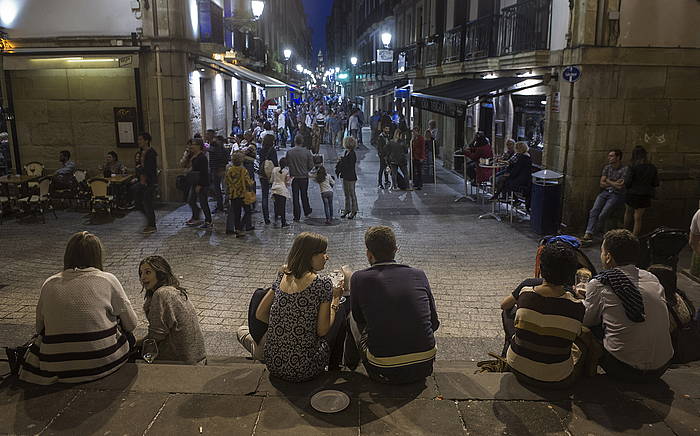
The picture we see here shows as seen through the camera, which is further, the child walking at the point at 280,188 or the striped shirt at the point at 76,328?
the child walking at the point at 280,188

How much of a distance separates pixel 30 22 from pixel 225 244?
25.2 ft

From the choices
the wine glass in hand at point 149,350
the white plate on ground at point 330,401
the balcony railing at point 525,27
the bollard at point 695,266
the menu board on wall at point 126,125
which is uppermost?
the balcony railing at point 525,27

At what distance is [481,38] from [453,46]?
2.90 m

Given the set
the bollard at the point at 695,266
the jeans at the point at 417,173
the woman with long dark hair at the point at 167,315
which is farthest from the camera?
the jeans at the point at 417,173

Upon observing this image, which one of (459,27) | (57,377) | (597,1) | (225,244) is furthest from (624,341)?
(459,27)

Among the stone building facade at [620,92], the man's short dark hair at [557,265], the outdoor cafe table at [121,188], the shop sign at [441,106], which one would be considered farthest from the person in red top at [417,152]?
the man's short dark hair at [557,265]

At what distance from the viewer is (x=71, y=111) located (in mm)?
13281

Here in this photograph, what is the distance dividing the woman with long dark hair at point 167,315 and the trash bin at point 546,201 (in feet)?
24.5

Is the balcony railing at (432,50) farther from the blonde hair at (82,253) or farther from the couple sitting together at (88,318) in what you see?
the blonde hair at (82,253)

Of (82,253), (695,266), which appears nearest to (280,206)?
(695,266)

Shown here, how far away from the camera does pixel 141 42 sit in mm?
12852

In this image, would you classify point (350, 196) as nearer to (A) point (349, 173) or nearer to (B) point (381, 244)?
(A) point (349, 173)

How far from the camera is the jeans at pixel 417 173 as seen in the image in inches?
596

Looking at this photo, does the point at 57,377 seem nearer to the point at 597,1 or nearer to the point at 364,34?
the point at 597,1
